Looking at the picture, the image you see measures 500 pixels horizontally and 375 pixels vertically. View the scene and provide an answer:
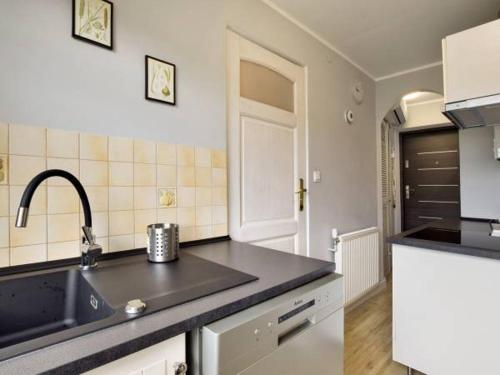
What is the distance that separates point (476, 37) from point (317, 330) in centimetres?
168

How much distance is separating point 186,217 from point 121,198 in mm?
320

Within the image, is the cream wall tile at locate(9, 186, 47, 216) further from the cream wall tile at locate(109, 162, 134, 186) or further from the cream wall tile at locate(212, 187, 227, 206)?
the cream wall tile at locate(212, 187, 227, 206)

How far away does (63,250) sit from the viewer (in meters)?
1.01

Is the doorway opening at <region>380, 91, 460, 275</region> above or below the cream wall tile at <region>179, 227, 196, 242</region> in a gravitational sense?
above

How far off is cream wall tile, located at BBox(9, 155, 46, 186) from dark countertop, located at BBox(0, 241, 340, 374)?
0.48 meters

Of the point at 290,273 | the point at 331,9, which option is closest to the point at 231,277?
the point at 290,273

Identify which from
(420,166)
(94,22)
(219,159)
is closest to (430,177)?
(420,166)

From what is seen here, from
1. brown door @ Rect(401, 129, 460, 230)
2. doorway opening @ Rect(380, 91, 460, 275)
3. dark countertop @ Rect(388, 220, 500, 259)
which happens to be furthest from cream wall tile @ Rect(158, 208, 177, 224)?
brown door @ Rect(401, 129, 460, 230)

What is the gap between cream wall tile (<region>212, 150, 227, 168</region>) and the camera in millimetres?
1486

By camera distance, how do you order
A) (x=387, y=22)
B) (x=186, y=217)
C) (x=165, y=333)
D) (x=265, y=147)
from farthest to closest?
(x=387, y=22) < (x=265, y=147) < (x=186, y=217) < (x=165, y=333)

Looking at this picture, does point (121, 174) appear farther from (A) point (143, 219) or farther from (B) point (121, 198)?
(A) point (143, 219)

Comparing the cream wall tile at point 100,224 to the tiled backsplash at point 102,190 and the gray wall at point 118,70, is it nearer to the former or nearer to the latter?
the tiled backsplash at point 102,190

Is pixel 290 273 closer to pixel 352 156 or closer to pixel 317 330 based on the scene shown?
pixel 317 330

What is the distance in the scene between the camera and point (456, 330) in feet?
4.81
